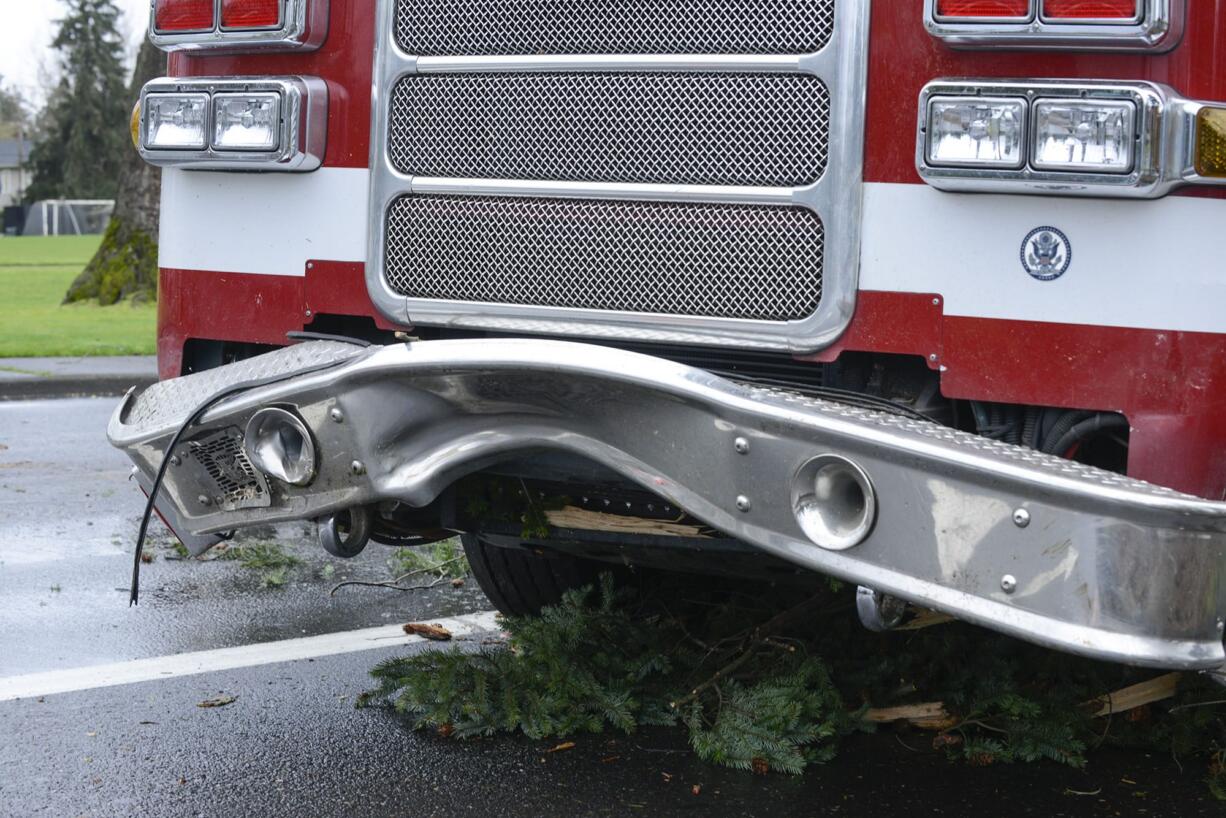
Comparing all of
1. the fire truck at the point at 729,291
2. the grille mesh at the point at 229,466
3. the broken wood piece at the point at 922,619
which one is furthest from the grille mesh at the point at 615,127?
the broken wood piece at the point at 922,619

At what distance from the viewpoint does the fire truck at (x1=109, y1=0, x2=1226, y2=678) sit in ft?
8.80

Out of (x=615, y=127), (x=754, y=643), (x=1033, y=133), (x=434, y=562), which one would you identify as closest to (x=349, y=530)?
(x=615, y=127)

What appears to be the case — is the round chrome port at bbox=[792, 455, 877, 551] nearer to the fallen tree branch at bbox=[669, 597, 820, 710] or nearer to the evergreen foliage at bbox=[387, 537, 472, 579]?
the fallen tree branch at bbox=[669, 597, 820, 710]

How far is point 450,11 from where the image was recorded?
347 cm

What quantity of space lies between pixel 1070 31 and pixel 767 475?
0.95 meters

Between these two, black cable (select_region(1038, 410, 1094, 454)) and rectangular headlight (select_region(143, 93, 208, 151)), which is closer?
black cable (select_region(1038, 410, 1094, 454))

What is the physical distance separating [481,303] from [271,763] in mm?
1192

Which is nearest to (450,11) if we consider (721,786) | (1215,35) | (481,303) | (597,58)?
(597,58)

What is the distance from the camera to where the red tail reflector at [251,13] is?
3.61 meters

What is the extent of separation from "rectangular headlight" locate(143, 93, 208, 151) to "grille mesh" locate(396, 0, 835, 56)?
1.74 ft

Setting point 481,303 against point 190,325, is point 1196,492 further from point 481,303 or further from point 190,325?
point 190,325

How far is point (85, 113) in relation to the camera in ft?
248

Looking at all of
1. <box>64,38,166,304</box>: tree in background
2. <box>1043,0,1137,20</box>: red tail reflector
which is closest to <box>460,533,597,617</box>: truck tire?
<box>1043,0,1137,20</box>: red tail reflector

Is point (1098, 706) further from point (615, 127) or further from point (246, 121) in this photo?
point (246, 121)
